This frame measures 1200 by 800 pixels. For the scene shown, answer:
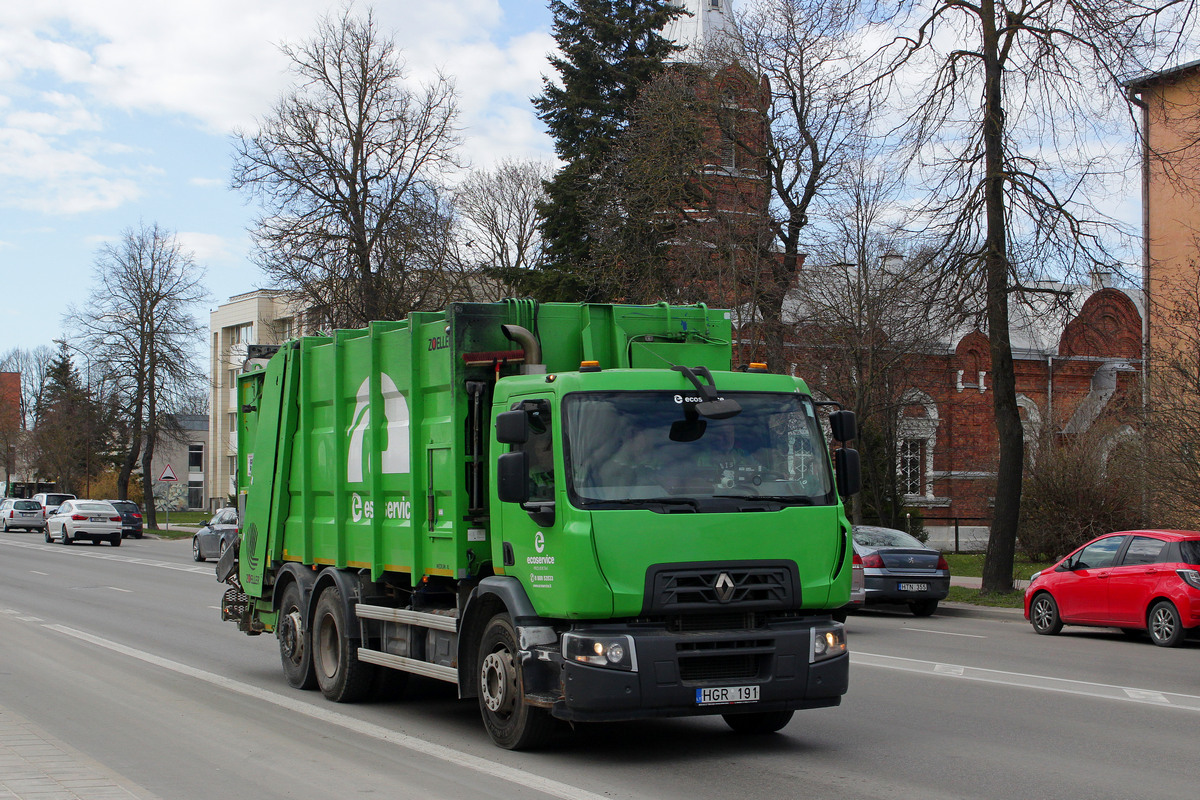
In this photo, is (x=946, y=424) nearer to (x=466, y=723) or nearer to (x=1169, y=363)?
(x=1169, y=363)

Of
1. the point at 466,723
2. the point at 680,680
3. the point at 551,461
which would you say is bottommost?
the point at 466,723

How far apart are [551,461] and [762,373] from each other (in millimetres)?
1700

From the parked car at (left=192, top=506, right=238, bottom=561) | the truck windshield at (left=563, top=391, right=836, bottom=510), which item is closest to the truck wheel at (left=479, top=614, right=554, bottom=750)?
the truck windshield at (left=563, top=391, right=836, bottom=510)

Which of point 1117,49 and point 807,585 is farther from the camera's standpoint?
point 1117,49

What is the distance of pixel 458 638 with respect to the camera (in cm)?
870

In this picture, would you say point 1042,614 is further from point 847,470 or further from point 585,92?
point 585,92

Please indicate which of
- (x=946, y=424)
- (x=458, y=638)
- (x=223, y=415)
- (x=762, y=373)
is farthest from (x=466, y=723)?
(x=223, y=415)

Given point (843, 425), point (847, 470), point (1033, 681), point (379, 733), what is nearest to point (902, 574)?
point (1033, 681)

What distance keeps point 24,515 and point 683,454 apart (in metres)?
61.0

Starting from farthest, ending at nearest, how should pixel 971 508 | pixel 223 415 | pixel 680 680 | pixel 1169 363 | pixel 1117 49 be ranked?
1. pixel 223 415
2. pixel 971 508
3. pixel 1169 363
4. pixel 1117 49
5. pixel 680 680

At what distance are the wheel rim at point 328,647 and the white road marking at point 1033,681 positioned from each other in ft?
18.6

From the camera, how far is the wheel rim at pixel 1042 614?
17.2 m

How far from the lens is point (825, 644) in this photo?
8.09 metres

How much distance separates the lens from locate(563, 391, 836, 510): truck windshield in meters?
7.78
